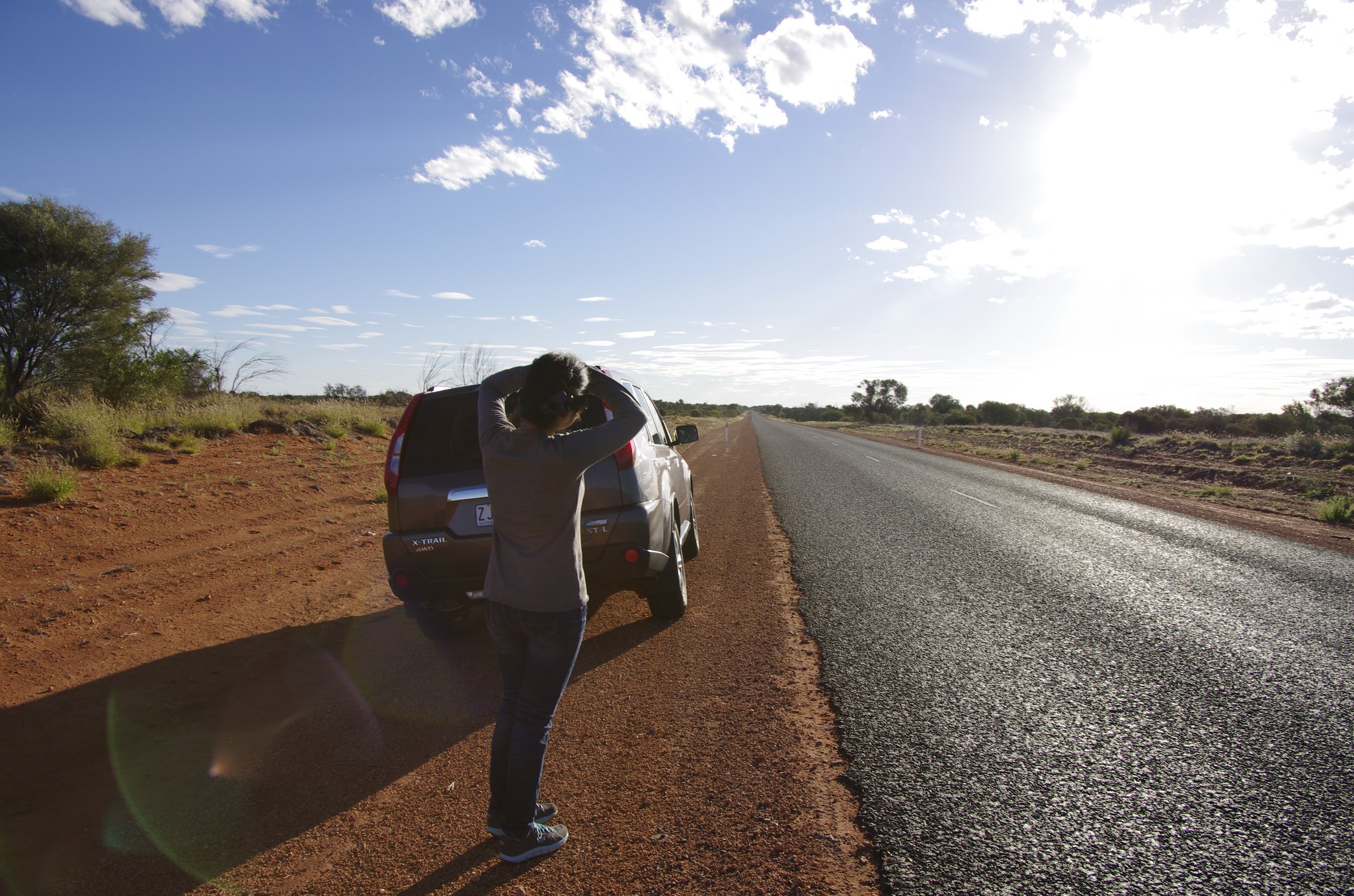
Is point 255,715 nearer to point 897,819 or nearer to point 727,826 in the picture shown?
point 727,826

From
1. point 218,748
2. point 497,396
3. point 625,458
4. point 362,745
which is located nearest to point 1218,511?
point 625,458

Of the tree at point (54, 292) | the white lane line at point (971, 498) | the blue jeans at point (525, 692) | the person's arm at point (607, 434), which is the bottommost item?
the white lane line at point (971, 498)

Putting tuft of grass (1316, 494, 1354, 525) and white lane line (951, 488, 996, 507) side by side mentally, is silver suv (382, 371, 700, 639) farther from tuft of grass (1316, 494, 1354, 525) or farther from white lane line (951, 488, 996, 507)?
tuft of grass (1316, 494, 1354, 525)

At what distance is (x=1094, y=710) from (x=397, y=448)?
4509 millimetres

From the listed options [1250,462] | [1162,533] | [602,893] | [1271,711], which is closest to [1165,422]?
[1250,462]

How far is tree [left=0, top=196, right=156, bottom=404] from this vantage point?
51.8 feet

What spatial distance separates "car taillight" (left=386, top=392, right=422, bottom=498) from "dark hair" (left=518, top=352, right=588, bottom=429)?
237 centimetres

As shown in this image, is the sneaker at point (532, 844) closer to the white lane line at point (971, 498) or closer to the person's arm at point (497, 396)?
the person's arm at point (497, 396)

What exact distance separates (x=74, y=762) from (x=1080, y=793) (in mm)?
4747

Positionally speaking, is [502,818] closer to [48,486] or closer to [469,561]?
[469,561]

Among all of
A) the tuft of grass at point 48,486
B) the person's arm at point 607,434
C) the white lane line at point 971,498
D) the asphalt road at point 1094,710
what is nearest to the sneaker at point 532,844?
the asphalt road at point 1094,710

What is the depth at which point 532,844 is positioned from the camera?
8.23 ft

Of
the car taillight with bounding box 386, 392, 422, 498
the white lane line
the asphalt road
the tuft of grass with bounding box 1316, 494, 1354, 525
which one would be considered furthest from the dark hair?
the tuft of grass with bounding box 1316, 494, 1354, 525

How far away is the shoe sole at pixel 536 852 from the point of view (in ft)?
8.12
